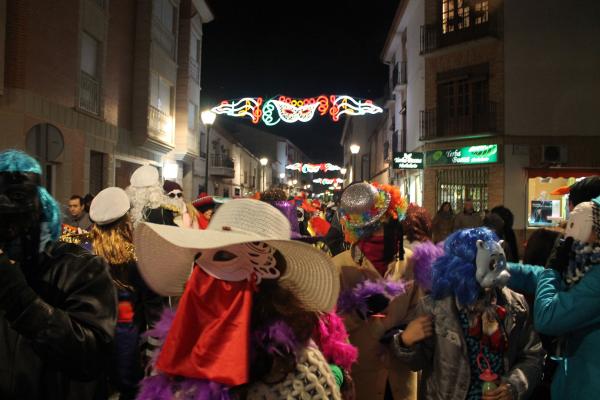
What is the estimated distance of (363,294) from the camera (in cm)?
335

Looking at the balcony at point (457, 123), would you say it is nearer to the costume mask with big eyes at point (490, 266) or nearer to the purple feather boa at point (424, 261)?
the purple feather boa at point (424, 261)

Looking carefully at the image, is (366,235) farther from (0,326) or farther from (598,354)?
(0,326)

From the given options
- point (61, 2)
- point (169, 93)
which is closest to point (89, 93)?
point (61, 2)

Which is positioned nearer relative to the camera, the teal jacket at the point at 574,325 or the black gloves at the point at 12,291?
the black gloves at the point at 12,291

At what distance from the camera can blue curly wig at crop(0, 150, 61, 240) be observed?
200cm

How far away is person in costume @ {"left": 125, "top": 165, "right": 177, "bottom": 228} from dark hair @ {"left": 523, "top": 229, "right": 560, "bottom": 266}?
3952 millimetres

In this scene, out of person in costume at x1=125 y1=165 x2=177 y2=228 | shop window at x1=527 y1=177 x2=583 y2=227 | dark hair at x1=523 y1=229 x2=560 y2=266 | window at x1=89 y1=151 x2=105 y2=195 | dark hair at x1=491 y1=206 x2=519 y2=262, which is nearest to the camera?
dark hair at x1=523 y1=229 x2=560 y2=266

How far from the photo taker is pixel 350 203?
4023 mm

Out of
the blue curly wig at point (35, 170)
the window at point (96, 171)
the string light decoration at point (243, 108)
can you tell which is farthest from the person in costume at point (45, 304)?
the string light decoration at point (243, 108)

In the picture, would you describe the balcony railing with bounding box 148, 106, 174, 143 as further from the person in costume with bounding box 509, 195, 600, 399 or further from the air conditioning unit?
the person in costume with bounding box 509, 195, 600, 399

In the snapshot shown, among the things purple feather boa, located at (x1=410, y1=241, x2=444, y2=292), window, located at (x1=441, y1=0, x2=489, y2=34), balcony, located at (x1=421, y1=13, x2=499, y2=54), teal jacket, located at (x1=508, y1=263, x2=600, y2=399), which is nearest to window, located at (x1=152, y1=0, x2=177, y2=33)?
balcony, located at (x1=421, y1=13, x2=499, y2=54)

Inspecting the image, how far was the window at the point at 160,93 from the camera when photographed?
19.7m

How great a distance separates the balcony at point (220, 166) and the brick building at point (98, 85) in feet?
37.5

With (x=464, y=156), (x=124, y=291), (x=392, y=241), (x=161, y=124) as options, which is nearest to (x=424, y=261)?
(x=392, y=241)
